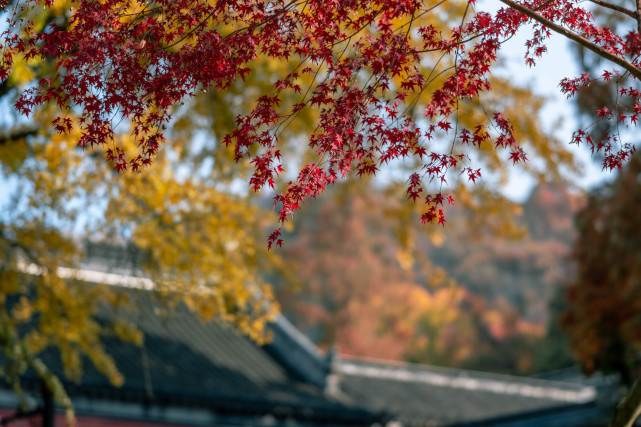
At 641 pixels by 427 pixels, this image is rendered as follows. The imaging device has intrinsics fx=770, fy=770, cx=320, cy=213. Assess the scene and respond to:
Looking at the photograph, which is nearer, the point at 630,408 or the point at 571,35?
the point at 571,35

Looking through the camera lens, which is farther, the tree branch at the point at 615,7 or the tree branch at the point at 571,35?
the tree branch at the point at 615,7

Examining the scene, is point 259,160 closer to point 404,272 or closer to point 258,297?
point 258,297

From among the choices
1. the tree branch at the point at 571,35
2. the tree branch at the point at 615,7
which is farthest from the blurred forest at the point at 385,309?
the tree branch at the point at 571,35

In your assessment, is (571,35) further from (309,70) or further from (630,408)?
(630,408)

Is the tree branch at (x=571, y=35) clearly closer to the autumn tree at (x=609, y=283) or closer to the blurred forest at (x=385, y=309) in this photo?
the autumn tree at (x=609, y=283)

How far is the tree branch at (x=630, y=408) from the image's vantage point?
509cm

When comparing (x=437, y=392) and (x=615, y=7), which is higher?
(x=437, y=392)

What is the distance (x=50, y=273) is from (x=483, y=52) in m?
6.92

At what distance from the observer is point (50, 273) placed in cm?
945

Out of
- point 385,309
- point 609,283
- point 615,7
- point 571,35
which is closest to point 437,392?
point 609,283

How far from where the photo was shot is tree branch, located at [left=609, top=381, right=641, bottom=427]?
5090 mm

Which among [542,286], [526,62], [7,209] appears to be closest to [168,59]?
[526,62]

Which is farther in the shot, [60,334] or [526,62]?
[60,334]

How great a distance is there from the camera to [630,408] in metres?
5.10
